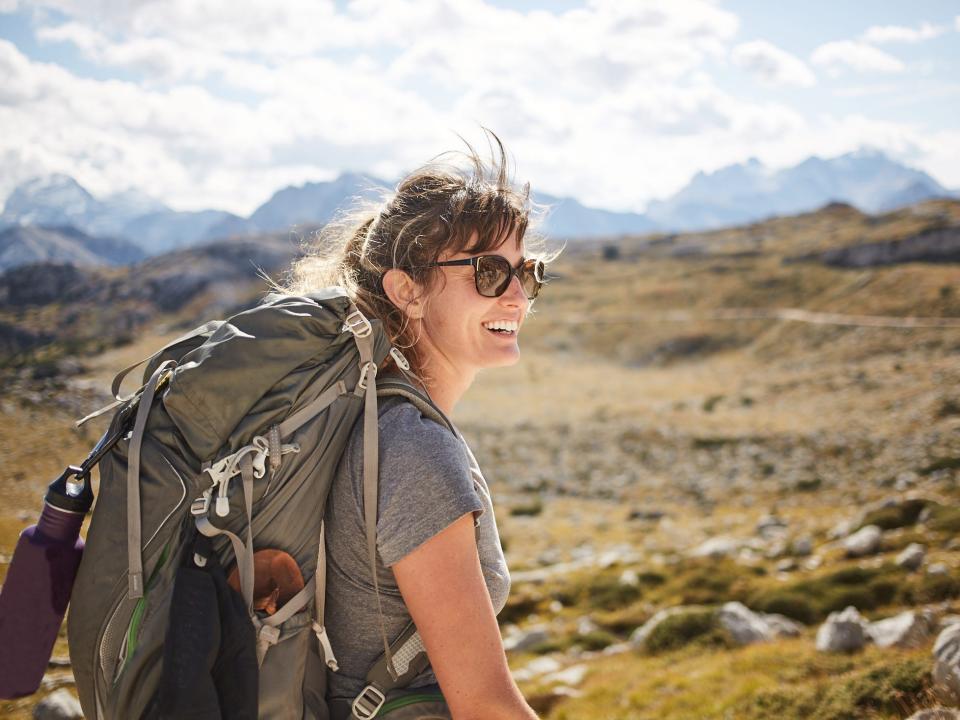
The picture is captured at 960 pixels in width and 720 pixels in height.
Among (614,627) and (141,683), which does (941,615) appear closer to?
(614,627)

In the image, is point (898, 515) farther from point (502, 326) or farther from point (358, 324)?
point (358, 324)

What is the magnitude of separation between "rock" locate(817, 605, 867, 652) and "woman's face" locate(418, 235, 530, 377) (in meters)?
6.28

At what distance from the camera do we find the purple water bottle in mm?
2262

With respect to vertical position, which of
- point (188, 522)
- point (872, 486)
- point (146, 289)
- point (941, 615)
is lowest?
point (146, 289)

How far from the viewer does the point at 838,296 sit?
65.9 metres

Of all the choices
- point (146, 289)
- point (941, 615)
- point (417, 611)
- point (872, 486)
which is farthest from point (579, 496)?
point (146, 289)

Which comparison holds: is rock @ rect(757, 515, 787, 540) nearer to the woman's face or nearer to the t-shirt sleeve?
the woman's face

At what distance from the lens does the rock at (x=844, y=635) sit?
722 cm

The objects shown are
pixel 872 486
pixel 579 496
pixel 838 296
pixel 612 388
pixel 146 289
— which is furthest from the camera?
pixel 146 289

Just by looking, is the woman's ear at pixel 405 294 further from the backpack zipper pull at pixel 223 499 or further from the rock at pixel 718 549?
the rock at pixel 718 549

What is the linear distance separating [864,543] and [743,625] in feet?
18.8

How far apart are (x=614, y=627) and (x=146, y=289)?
114 meters

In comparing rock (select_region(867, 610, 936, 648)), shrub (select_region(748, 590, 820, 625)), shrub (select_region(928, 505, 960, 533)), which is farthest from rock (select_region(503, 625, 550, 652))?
shrub (select_region(928, 505, 960, 533))

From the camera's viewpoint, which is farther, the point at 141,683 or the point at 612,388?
the point at 612,388
